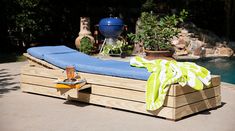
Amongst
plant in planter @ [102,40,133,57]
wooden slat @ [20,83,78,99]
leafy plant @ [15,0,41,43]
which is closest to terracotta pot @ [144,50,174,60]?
wooden slat @ [20,83,78,99]

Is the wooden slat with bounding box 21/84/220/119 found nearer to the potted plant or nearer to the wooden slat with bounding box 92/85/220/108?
the wooden slat with bounding box 92/85/220/108

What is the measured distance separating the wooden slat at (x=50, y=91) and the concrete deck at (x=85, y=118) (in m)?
0.11

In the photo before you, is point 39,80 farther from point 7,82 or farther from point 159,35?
point 159,35

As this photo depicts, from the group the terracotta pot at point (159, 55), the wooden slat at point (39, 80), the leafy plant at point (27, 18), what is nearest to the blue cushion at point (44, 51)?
the wooden slat at point (39, 80)

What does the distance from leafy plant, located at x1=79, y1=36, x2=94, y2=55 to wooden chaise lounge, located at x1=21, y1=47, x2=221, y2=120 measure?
16.2ft

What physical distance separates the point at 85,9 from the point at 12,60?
486 cm

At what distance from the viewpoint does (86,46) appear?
1133cm

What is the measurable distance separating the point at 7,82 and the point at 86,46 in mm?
3815

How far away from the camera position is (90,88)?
5832 millimetres

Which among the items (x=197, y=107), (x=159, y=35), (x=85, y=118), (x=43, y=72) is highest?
(x=159, y=35)

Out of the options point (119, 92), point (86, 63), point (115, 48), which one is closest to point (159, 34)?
point (86, 63)

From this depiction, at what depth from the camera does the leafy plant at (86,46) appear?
11.3 metres

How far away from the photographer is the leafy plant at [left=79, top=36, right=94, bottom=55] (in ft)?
37.2

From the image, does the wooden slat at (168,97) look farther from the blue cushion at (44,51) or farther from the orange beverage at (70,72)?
the blue cushion at (44,51)
